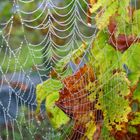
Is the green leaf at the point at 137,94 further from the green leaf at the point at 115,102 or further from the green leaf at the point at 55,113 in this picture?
the green leaf at the point at 55,113

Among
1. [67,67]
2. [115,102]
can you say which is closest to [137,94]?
[115,102]

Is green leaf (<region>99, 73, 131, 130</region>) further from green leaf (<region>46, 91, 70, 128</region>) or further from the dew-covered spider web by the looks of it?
green leaf (<region>46, 91, 70, 128</region>)

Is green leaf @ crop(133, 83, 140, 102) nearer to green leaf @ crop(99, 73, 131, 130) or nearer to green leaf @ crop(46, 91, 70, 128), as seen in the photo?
green leaf @ crop(99, 73, 131, 130)

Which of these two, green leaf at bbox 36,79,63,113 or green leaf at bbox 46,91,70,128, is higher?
green leaf at bbox 36,79,63,113

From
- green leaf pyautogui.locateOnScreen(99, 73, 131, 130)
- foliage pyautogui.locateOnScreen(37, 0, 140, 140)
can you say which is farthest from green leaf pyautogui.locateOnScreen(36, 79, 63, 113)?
green leaf pyautogui.locateOnScreen(99, 73, 131, 130)

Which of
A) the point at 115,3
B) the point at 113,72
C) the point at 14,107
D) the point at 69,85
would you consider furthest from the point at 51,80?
the point at 14,107

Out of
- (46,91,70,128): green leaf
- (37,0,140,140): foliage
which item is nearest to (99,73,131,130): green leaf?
(37,0,140,140): foliage

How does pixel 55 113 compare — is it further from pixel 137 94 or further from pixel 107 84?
pixel 137 94

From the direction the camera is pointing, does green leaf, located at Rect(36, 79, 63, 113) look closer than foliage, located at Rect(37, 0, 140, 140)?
No
